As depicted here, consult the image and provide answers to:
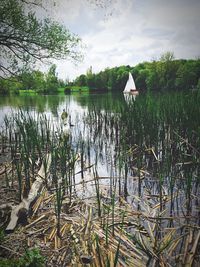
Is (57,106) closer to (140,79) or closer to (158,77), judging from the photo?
(158,77)

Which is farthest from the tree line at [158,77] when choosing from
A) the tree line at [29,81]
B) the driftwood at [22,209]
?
the driftwood at [22,209]

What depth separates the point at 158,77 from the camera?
→ 67.0 metres

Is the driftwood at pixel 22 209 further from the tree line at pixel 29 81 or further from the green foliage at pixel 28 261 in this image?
the tree line at pixel 29 81

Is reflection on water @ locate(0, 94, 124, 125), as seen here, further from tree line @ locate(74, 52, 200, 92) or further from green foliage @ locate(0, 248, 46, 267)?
tree line @ locate(74, 52, 200, 92)

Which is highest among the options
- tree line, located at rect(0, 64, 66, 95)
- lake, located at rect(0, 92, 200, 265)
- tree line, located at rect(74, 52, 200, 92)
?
tree line, located at rect(74, 52, 200, 92)

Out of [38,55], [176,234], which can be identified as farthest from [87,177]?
[38,55]

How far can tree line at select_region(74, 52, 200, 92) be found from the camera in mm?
49088

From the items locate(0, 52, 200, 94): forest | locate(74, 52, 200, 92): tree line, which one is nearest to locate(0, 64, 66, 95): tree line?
locate(0, 52, 200, 94): forest

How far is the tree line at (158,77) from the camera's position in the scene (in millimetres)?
49088

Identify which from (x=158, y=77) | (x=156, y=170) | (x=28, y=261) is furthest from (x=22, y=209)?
(x=158, y=77)

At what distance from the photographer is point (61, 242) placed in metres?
2.86

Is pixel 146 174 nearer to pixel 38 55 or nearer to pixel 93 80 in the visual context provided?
pixel 38 55

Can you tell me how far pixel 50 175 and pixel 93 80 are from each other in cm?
10774

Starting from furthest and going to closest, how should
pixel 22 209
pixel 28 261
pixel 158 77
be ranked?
1. pixel 158 77
2. pixel 22 209
3. pixel 28 261
